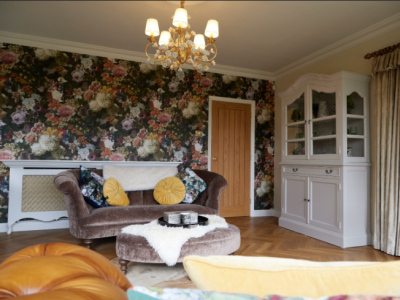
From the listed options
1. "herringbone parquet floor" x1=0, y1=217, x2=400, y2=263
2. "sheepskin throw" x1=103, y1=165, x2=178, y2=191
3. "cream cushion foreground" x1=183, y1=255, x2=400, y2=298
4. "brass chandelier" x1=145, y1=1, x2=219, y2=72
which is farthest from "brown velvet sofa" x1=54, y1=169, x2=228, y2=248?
"cream cushion foreground" x1=183, y1=255, x2=400, y2=298

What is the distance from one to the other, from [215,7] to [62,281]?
9.24 ft

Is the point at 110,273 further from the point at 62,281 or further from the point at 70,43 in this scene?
the point at 70,43

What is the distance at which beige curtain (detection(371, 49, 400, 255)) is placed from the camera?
2.88 meters

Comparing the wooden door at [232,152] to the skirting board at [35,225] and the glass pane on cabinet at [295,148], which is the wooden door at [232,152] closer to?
the glass pane on cabinet at [295,148]

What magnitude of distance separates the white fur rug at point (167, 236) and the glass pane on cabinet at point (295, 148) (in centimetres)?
207

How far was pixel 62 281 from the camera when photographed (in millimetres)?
824

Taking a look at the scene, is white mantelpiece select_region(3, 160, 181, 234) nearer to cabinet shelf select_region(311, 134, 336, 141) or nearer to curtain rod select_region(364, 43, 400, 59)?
cabinet shelf select_region(311, 134, 336, 141)

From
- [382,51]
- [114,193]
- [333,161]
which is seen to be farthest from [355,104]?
[114,193]

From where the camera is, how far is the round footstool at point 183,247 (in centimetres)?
203

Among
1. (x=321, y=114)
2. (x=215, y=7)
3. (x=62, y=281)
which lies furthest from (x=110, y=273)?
(x=321, y=114)

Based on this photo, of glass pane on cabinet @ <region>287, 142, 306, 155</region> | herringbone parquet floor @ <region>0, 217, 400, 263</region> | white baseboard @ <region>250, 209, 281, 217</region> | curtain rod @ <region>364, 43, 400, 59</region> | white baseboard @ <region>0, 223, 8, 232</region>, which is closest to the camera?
herringbone parquet floor @ <region>0, 217, 400, 263</region>

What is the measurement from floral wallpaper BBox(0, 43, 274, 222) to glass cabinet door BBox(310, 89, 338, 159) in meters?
1.45

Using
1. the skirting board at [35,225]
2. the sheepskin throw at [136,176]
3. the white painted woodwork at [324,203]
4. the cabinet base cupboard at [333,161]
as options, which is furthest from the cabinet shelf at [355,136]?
the skirting board at [35,225]

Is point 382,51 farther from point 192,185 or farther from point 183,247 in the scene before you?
point 183,247
